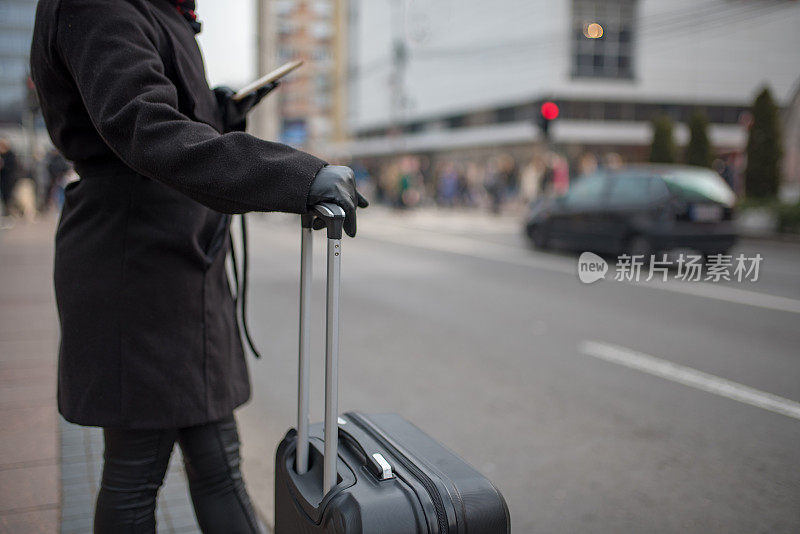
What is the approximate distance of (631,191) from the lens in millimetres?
10742

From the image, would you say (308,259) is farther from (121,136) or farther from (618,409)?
(618,409)

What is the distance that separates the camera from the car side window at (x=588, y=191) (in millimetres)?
11521

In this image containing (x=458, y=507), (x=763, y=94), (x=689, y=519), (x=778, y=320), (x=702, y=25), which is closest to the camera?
(x=458, y=507)

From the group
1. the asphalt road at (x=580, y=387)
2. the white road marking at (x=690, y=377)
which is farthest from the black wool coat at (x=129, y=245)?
the white road marking at (x=690, y=377)

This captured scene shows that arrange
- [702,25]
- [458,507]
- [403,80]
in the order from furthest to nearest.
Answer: [403,80] → [702,25] → [458,507]

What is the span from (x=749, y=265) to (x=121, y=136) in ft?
12.6

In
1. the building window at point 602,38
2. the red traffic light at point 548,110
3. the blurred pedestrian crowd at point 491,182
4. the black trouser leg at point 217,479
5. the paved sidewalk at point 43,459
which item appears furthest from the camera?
the building window at point 602,38

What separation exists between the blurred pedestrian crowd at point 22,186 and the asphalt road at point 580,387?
9.62m

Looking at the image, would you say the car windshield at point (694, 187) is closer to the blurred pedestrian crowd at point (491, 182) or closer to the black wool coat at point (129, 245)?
the blurred pedestrian crowd at point (491, 182)

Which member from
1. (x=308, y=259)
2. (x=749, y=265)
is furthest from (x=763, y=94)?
(x=308, y=259)

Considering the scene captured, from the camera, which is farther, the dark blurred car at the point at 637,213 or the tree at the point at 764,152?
the tree at the point at 764,152

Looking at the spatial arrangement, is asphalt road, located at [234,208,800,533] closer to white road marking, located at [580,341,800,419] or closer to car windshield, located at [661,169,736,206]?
white road marking, located at [580,341,800,419]

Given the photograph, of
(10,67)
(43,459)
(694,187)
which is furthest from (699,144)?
(10,67)

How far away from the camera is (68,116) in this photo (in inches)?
62.4
